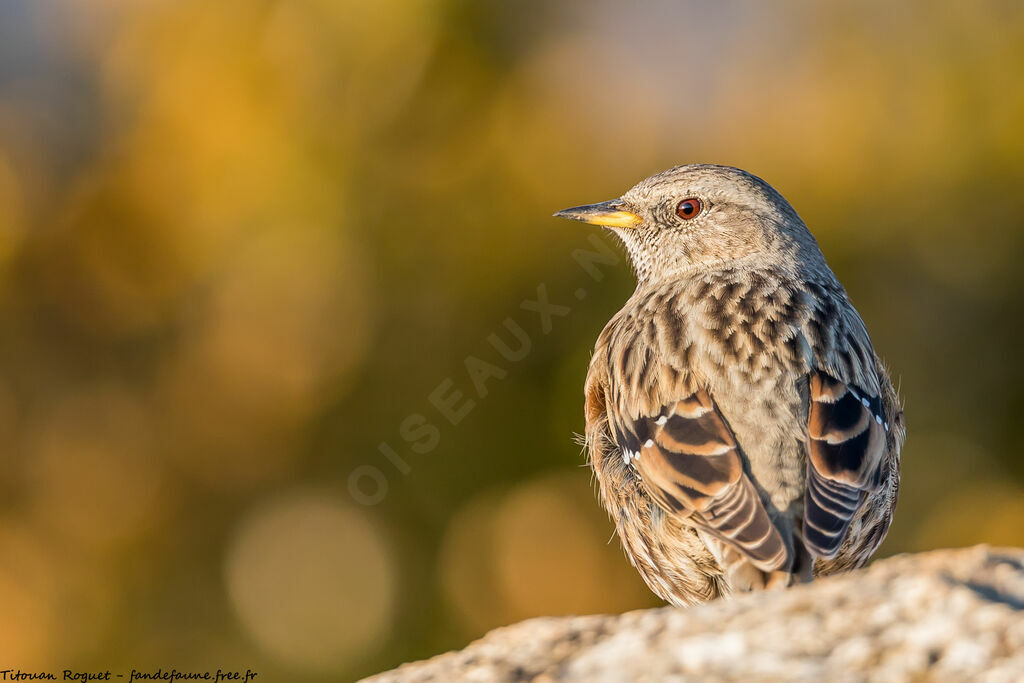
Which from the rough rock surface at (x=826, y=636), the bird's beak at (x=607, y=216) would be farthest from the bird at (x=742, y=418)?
the rough rock surface at (x=826, y=636)

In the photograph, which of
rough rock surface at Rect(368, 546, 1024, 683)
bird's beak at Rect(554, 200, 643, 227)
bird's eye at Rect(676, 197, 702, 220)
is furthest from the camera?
bird's beak at Rect(554, 200, 643, 227)

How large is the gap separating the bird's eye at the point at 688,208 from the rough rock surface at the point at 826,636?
2.96m

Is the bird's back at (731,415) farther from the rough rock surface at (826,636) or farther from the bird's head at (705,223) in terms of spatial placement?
Result: the rough rock surface at (826,636)

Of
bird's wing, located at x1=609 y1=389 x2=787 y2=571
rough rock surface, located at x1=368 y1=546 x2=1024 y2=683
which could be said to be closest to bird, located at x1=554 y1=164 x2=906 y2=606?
bird's wing, located at x1=609 y1=389 x2=787 y2=571

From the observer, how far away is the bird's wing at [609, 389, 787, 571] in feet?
11.8

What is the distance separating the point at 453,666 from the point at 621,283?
4055mm

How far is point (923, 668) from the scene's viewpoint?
230 cm

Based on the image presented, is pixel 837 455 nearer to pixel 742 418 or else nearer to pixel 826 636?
pixel 742 418

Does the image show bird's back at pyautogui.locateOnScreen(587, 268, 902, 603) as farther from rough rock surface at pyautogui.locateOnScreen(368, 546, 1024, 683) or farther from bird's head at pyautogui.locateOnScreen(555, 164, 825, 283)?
rough rock surface at pyautogui.locateOnScreen(368, 546, 1024, 683)

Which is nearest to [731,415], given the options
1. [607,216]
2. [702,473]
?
[702,473]

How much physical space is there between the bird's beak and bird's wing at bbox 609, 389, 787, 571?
5.00 ft

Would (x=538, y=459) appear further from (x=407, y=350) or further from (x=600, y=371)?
(x=600, y=371)

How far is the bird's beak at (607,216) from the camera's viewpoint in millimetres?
5664

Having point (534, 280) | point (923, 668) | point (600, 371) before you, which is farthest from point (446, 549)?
point (923, 668)
